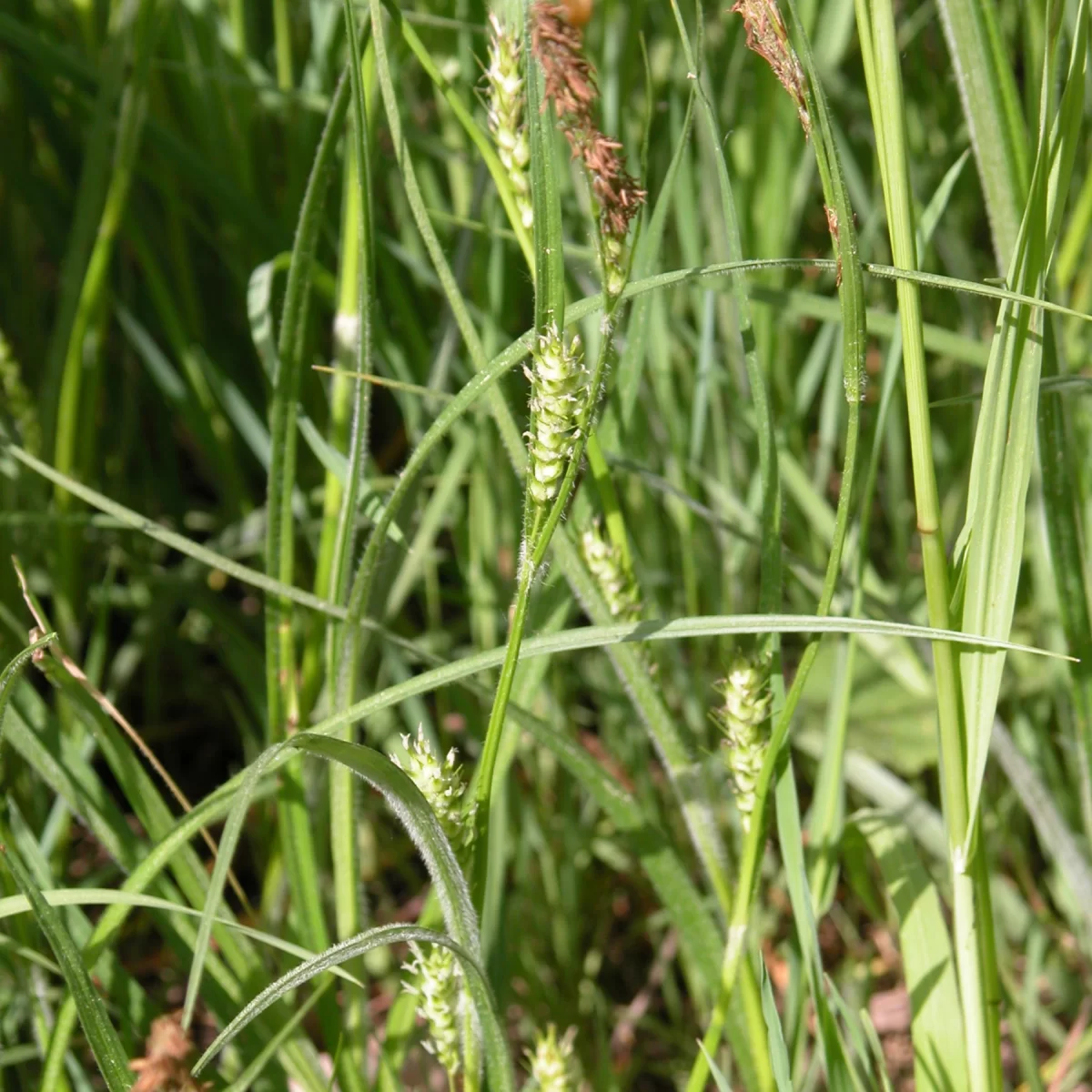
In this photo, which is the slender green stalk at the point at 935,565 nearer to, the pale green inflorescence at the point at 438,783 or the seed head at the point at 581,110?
the seed head at the point at 581,110

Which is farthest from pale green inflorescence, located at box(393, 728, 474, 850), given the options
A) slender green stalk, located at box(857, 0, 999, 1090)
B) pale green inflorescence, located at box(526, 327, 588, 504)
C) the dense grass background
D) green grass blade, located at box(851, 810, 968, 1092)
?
green grass blade, located at box(851, 810, 968, 1092)

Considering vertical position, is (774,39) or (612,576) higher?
(774,39)

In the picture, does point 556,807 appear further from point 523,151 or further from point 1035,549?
point 523,151

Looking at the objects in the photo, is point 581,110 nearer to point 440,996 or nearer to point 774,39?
point 774,39

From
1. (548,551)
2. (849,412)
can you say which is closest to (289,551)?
(548,551)

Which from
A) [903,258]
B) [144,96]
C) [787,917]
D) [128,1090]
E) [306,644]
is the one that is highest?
[144,96]

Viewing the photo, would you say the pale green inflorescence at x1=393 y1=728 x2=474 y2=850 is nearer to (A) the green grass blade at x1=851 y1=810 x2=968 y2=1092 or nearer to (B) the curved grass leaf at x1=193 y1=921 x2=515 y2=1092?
(B) the curved grass leaf at x1=193 y1=921 x2=515 y2=1092

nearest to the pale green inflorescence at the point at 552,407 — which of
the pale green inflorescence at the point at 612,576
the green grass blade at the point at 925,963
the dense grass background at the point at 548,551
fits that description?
the dense grass background at the point at 548,551

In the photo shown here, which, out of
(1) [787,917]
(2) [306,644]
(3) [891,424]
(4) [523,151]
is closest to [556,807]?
(1) [787,917]
